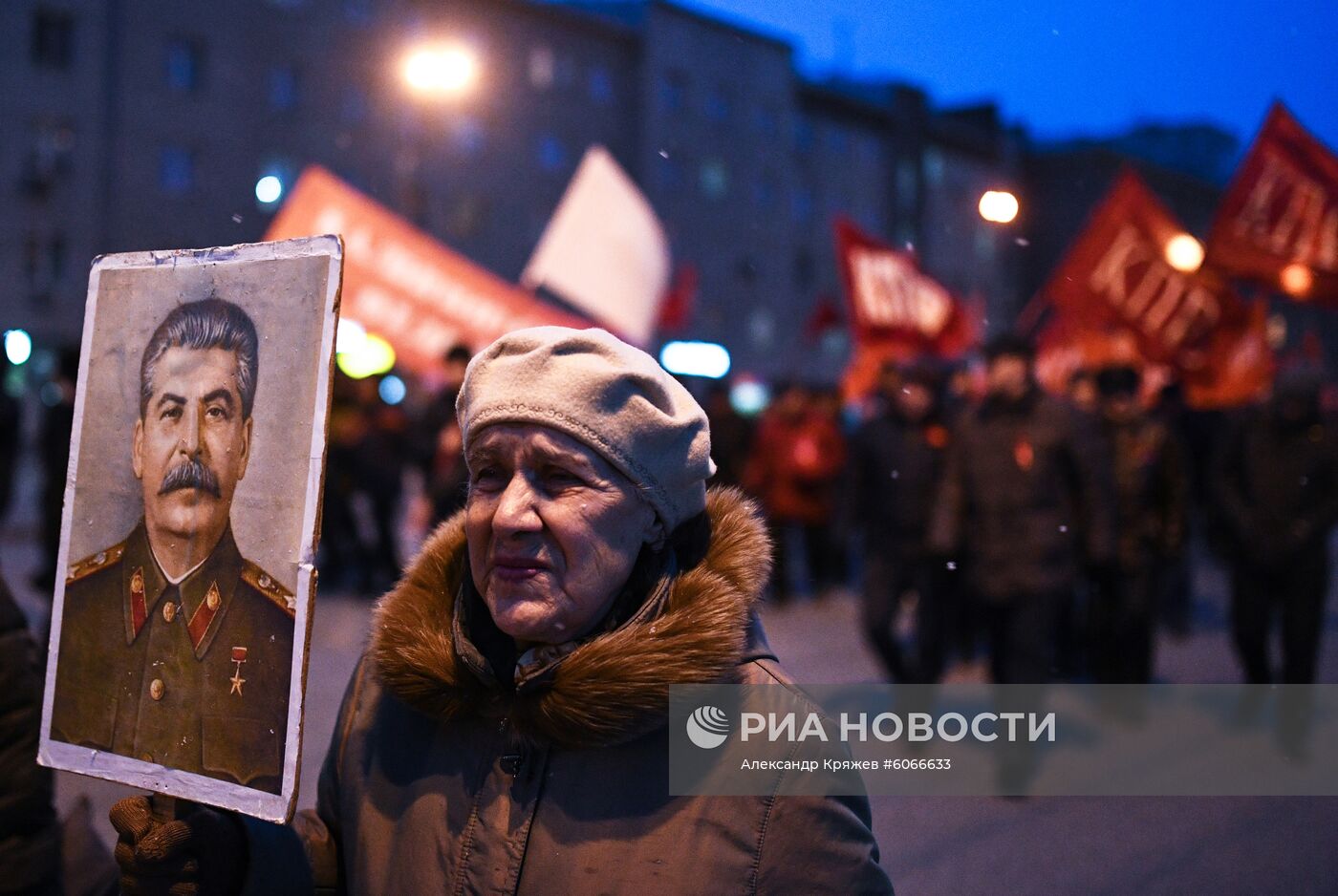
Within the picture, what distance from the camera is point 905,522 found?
6.95 meters

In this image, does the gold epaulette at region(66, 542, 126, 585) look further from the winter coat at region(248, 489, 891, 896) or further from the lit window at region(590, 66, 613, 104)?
the lit window at region(590, 66, 613, 104)

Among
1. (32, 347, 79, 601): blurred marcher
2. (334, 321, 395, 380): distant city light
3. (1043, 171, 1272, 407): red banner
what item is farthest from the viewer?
(1043, 171, 1272, 407): red banner

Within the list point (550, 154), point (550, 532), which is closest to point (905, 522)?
point (550, 532)

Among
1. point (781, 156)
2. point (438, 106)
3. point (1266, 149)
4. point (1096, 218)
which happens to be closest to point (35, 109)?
point (438, 106)

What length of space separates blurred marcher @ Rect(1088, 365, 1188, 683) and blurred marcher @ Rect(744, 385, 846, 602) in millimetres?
4420

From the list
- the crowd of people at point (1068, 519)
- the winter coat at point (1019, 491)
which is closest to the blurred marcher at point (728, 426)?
the crowd of people at point (1068, 519)

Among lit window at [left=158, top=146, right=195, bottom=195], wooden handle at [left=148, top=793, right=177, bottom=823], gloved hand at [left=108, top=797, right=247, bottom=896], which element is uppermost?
lit window at [left=158, top=146, right=195, bottom=195]

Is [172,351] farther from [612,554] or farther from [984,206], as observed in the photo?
[984,206]

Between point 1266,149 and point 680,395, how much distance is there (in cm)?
344

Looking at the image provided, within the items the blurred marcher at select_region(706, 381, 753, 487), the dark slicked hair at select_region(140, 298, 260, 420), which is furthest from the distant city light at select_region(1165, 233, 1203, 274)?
the dark slicked hair at select_region(140, 298, 260, 420)

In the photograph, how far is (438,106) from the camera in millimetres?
35812

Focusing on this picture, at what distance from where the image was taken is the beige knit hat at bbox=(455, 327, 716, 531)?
1.75 metres

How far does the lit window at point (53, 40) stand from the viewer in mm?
29000

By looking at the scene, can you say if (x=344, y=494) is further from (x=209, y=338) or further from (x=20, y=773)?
(x=209, y=338)
